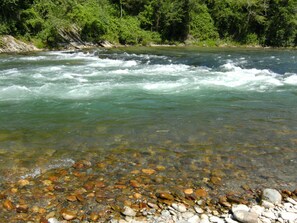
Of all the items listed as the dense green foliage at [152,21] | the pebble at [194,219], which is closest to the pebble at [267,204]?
the pebble at [194,219]

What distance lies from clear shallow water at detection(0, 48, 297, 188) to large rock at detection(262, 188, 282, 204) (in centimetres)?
44

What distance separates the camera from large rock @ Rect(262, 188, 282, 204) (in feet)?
16.0

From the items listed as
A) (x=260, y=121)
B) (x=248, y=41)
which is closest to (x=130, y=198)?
(x=260, y=121)

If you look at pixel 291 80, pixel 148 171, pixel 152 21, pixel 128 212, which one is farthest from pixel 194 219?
pixel 152 21

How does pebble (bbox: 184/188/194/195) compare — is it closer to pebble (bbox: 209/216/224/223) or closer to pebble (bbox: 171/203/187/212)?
pebble (bbox: 171/203/187/212)

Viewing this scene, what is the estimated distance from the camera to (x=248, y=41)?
4706 cm

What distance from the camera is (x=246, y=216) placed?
4398mm

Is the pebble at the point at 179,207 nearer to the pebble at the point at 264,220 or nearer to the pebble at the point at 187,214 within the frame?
the pebble at the point at 187,214

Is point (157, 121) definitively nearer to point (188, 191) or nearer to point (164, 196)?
point (188, 191)

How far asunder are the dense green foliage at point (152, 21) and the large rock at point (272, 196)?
26.9 metres

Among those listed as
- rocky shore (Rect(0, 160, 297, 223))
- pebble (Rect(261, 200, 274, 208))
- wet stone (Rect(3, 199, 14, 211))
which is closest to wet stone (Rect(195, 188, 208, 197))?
rocky shore (Rect(0, 160, 297, 223))

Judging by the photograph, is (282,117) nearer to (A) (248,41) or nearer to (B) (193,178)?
(B) (193,178)

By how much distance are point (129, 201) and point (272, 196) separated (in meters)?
2.21

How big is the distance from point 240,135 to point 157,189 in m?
3.28
